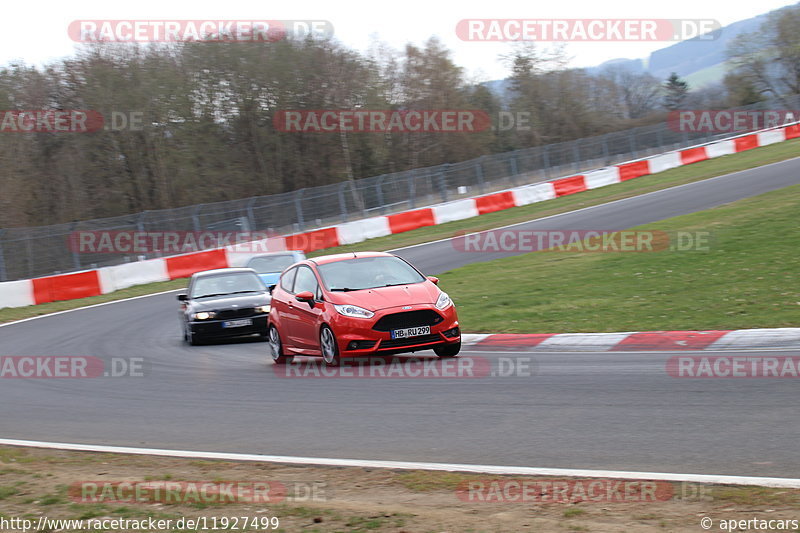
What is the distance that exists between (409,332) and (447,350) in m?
0.77

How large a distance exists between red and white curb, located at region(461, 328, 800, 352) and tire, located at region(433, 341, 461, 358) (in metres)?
→ 0.80

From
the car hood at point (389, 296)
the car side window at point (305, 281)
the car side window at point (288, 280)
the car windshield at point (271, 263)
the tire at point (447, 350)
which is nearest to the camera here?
the car hood at point (389, 296)

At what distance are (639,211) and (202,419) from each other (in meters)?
19.0

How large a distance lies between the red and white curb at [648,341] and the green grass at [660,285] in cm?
35

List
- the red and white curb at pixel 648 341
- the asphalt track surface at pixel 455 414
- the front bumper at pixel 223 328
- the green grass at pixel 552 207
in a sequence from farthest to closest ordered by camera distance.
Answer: the green grass at pixel 552 207, the front bumper at pixel 223 328, the red and white curb at pixel 648 341, the asphalt track surface at pixel 455 414

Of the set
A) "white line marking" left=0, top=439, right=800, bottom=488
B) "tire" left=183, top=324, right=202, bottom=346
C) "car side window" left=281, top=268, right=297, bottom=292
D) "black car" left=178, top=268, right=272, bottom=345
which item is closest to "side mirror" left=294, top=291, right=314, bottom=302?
"car side window" left=281, top=268, right=297, bottom=292

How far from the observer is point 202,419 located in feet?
29.2

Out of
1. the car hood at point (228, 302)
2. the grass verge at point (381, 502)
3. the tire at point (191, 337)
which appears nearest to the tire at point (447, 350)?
the grass verge at point (381, 502)

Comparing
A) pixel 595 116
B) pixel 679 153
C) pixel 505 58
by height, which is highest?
pixel 505 58

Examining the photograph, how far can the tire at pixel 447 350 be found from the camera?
37.2ft

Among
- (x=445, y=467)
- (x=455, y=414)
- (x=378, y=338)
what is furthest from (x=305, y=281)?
(x=445, y=467)

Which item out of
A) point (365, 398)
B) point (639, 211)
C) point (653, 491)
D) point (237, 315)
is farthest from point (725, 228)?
point (653, 491)

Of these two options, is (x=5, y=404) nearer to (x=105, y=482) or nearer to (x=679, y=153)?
(x=105, y=482)

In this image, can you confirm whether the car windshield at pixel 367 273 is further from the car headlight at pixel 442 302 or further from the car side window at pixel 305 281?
the car headlight at pixel 442 302
